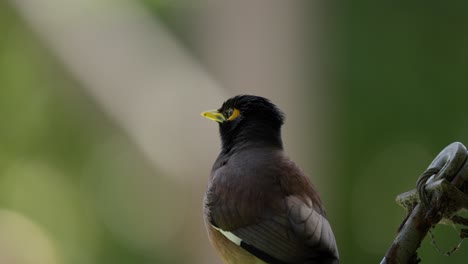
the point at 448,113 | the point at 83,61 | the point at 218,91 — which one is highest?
the point at 83,61

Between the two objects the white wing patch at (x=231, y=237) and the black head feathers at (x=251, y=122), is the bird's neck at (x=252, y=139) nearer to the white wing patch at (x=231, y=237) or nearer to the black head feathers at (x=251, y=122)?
the black head feathers at (x=251, y=122)

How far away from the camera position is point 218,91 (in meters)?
2.90

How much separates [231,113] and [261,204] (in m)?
0.33

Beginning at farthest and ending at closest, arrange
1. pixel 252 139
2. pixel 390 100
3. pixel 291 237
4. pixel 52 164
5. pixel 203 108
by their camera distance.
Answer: pixel 52 164 < pixel 390 100 < pixel 203 108 < pixel 252 139 < pixel 291 237

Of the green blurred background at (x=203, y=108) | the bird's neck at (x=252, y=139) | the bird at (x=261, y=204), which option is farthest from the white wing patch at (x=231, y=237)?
the green blurred background at (x=203, y=108)

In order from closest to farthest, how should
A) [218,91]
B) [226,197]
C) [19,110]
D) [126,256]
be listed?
[226,197] < [218,91] < [126,256] < [19,110]

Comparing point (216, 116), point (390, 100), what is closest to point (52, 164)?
point (390, 100)

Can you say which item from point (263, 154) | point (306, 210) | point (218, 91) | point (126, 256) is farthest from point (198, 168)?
point (306, 210)

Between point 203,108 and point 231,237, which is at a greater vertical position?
point 203,108

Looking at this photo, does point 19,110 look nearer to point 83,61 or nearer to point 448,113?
point 83,61

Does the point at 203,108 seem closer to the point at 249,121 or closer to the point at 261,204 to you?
the point at 249,121

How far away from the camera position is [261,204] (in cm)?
128

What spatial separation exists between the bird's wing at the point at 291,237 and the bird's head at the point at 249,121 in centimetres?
28

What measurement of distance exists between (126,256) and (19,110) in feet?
3.13
